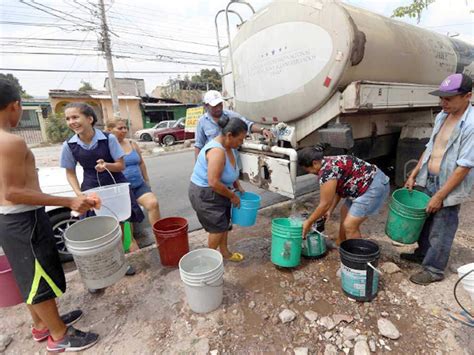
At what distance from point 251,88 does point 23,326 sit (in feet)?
11.8

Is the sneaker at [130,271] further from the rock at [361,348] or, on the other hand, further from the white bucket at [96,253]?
the rock at [361,348]

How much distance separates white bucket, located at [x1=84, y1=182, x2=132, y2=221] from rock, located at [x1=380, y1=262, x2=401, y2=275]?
8.36 ft

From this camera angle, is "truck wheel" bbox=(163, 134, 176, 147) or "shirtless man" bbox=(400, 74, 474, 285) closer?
"shirtless man" bbox=(400, 74, 474, 285)

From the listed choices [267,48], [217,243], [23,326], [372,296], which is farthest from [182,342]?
[267,48]

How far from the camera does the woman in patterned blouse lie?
97.5 inches

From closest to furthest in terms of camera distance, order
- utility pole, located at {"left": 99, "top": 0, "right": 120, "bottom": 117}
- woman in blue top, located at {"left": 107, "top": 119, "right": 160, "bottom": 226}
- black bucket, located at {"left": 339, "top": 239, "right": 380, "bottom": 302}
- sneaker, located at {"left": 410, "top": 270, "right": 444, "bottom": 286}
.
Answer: black bucket, located at {"left": 339, "top": 239, "right": 380, "bottom": 302}, sneaker, located at {"left": 410, "top": 270, "right": 444, "bottom": 286}, woman in blue top, located at {"left": 107, "top": 119, "right": 160, "bottom": 226}, utility pole, located at {"left": 99, "top": 0, "right": 120, "bottom": 117}

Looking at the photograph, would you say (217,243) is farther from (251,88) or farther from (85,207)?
(251,88)

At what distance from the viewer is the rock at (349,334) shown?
2.02m

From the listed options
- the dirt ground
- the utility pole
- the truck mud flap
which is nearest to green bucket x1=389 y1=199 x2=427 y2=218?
the dirt ground

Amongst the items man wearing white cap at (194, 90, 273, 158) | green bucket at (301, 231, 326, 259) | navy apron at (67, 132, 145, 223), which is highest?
man wearing white cap at (194, 90, 273, 158)

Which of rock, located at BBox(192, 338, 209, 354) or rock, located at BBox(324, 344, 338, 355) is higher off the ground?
rock, located at BBox(192, 338, 209, 354)

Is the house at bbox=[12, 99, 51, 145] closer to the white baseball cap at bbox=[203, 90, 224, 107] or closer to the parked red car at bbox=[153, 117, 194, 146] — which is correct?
the parked red car at bbox=[153, 117, 194, 146]

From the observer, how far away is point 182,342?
2.05 meters

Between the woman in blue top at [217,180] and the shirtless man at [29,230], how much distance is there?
0.94m
